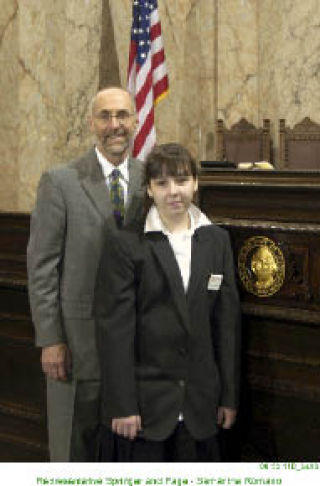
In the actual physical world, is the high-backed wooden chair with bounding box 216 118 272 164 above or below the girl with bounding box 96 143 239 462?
above

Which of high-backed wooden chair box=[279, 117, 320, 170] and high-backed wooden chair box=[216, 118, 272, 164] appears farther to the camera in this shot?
high-backed wooden chair box=[216, 118, 272, 164]

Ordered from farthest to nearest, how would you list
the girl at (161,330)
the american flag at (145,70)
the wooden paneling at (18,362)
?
the american flag at (145,70), the wooden paneling at (18,362), the girl at (161,330)

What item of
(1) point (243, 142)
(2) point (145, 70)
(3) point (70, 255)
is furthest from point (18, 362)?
(1) point (243, 142)

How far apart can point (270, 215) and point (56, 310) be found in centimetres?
93

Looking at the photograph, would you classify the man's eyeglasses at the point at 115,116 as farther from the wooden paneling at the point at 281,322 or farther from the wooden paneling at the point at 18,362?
the wooden paneling at the point at 18,362

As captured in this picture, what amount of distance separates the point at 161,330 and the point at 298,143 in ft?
15.4

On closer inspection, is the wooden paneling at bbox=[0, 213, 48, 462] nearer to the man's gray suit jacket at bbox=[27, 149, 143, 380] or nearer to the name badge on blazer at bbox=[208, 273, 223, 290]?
the man's gray suit jacket at bbox=[27, 149, 143, 380]

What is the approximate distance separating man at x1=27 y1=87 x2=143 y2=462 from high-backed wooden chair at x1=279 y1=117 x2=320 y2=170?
4.06 m

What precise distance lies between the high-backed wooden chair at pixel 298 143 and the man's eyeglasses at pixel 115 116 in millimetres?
4128

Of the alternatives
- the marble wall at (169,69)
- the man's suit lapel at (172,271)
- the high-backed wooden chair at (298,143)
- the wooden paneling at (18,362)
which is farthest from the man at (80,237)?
the high-backed wooden chair at (298,143)

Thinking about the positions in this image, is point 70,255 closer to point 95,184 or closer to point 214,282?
point 95,184

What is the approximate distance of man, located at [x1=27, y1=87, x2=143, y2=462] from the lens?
3035 mm

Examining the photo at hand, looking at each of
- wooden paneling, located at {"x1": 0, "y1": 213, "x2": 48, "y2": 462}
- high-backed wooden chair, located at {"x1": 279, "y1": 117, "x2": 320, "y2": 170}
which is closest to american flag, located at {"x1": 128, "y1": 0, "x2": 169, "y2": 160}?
high-backed wooden chair, located at {"x1": 279, "y1": 117, "x2": 320, "y2": 170}

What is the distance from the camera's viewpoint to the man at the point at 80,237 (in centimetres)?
304
